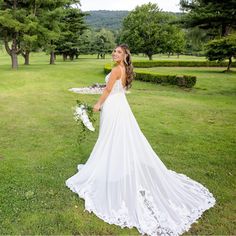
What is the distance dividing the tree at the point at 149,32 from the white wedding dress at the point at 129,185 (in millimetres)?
45862

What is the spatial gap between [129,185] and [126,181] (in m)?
0.09

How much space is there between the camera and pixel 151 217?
15.8ft

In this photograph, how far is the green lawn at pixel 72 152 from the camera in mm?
4867

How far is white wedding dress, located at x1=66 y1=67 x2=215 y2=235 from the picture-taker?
4898 mm

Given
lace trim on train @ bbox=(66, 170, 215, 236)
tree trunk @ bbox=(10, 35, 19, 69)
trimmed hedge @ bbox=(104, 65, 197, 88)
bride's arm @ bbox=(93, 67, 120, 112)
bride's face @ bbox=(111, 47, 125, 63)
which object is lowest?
trimmed hedge @ bbox=(104, 65, 197, 88)

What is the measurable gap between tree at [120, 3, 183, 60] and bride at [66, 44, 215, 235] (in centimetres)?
4584

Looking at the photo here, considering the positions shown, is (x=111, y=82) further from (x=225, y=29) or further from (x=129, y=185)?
(x=225, y=29)

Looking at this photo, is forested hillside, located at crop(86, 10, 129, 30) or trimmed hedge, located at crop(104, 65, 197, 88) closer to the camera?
trimmed hedge, located at crop(104, 65, 197, 88)

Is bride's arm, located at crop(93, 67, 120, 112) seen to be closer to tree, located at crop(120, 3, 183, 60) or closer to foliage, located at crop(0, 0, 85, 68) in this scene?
foliage, located at crop(0, 0, 85, 68)

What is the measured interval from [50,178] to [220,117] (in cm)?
793

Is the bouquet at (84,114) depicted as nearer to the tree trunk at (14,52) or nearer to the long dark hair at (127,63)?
the long dark hair at (127,63)

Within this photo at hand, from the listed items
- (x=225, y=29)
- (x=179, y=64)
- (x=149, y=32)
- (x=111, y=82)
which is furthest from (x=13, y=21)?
Answer: (x=149, y=32)

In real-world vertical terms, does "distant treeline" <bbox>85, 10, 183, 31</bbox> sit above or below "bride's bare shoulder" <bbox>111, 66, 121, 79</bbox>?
above

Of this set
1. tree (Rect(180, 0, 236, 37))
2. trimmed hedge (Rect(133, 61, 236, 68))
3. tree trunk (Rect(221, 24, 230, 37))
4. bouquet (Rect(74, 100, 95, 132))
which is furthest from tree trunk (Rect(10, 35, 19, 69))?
bouquet (Rect(74, 100, 95, 132))
